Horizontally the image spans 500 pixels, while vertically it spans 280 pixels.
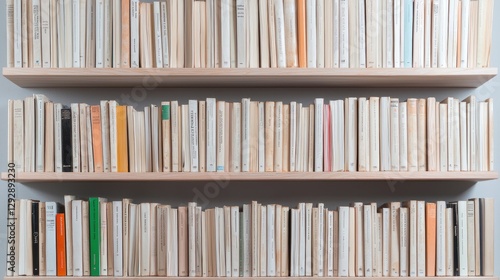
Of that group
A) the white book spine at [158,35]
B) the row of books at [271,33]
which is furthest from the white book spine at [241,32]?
the white book spine at [158,35]

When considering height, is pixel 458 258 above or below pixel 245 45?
below

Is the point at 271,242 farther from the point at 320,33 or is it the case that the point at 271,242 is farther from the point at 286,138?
the point at 320,33

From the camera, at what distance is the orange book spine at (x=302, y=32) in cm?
218

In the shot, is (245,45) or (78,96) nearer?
(245,45)

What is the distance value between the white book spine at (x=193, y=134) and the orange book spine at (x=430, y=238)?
0.71 meters

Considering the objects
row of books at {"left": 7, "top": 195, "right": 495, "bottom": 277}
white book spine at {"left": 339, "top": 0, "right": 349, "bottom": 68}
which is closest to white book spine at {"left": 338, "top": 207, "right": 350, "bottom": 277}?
row of books at {"left": 7, "top": 195, "right": 495, "bottom": 277}

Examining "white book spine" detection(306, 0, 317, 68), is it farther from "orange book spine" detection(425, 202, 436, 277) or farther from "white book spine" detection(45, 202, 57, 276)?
"white book spine" detection(45, 202, 57, 276)

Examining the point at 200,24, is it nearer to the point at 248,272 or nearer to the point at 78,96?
the point at 78,96

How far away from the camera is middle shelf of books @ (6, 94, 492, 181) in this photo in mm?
2176

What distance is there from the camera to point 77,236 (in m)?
2.17

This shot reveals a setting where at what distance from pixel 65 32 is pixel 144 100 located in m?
0.36

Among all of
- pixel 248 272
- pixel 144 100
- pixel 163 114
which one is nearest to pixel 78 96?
pixel 144 100

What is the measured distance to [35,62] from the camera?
7.09ft

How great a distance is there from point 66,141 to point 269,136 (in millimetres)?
609
